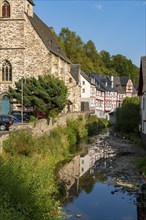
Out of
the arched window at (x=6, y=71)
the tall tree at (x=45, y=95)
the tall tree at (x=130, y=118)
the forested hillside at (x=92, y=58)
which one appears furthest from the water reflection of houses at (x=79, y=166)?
the forested hillside at (x=92, y=58)

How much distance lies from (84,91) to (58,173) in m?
51.4

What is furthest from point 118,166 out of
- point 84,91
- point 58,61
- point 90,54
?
point 90,54

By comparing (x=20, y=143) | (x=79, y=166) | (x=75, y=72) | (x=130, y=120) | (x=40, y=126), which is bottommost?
(x=79, y=166)

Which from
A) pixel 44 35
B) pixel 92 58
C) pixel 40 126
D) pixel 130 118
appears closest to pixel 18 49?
pixel 44 35

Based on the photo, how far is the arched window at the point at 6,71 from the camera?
4778cm

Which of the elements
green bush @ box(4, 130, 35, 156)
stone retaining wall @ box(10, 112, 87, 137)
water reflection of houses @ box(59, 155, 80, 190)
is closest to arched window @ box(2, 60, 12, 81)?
stone retaining wall @ box(10, 112, 87, 137)

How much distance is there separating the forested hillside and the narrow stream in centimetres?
7684

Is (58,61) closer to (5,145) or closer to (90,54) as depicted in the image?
(5,145)

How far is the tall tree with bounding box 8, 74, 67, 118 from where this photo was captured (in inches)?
1476

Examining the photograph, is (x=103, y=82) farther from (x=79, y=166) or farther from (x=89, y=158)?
(x=79, y=166)

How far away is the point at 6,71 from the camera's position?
48094 mm

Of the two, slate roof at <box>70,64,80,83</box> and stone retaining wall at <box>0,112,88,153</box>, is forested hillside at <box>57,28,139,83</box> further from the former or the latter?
stone retaining wall at <box>0,112,88,153</box>

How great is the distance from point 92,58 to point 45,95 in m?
106

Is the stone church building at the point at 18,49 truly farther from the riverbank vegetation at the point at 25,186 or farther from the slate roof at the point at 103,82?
the slate roof at the point at 103,82
